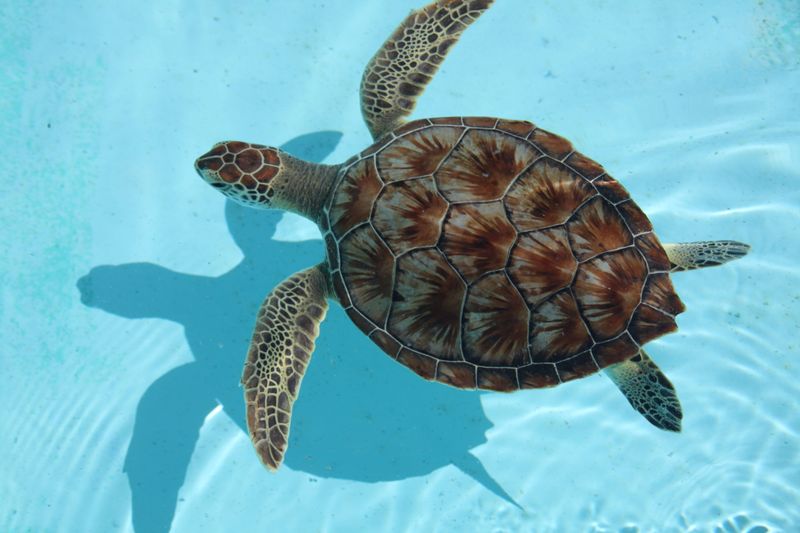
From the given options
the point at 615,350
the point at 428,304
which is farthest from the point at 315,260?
the point at 615,350

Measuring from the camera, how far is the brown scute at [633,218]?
93.2 inches

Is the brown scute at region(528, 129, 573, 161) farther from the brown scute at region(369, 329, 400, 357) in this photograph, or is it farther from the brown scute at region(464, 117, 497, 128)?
the brown scute at region(369, 329, 400, 357)

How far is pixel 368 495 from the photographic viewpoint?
297cm

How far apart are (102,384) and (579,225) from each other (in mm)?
2407

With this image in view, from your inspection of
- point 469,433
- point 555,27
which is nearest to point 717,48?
point 555,27

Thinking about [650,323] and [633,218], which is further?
[633,218]

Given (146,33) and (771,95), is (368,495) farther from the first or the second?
(771,95)

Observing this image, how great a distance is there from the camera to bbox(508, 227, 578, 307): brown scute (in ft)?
7.29

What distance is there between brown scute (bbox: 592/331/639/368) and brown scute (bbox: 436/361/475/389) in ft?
1.56

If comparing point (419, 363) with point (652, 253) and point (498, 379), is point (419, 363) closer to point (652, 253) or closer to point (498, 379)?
point (498, 379)

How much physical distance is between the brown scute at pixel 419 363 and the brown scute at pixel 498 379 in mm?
191

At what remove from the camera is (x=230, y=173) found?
2.68m

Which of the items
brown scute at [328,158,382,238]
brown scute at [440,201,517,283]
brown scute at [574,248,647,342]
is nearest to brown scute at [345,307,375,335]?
brown scute at [328,158,382,238]

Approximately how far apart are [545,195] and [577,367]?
2.18 ft
